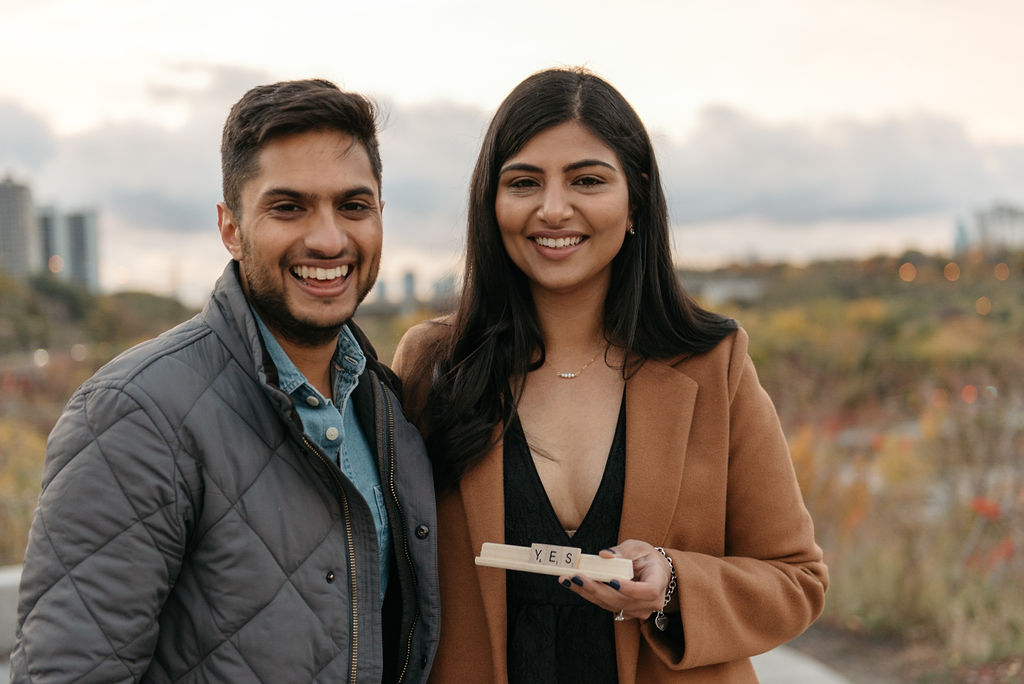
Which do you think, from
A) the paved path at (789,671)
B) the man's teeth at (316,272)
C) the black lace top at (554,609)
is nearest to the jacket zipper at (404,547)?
the black lace top at (554,609)

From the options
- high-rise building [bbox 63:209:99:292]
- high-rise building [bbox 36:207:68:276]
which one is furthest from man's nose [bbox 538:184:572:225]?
high-rise building [bbox 36:207:68:276]

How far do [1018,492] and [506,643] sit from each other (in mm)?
4816

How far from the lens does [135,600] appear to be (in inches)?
62.0

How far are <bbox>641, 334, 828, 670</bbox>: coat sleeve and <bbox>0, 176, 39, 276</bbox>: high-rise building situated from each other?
1818 cm

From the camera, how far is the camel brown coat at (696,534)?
88.9 inches

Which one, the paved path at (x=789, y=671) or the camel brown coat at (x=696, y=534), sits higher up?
the camel brown coat at (x=696, y=534)

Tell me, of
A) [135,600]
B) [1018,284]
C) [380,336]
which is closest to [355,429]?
[135,600]

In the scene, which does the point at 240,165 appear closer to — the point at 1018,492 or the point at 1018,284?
the point at 1018,492

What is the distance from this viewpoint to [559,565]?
1.96 metres

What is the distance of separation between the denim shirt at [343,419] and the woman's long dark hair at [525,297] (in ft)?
1.03

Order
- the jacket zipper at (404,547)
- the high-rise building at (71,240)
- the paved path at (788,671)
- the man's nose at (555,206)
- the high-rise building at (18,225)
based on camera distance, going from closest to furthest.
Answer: the jacket zipper at (404,547)
the man's nose at (555,206)
the paved path at (788,671)
the high-rise building at (18,225)
the high-rise building at (71,240)

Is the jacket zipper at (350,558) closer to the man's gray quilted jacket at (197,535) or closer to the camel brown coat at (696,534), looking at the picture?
the man's gray quilted jacket at (197,535)

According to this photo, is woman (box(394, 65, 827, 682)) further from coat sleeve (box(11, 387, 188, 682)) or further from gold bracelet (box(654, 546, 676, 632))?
coat sleeve (box(11, 387, 188, 682))

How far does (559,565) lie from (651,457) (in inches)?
19.6
